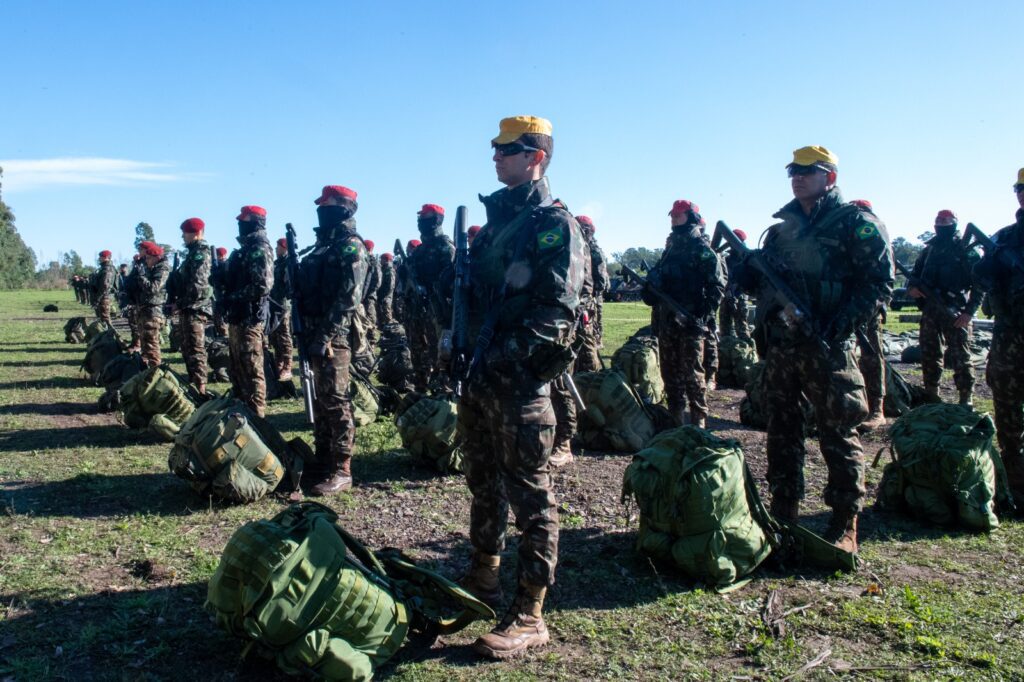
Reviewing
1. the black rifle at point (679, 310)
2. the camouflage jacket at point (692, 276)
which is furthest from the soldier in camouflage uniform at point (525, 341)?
the camouflage jacket at point (692, 276)

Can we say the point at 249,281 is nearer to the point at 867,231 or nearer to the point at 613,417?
the point at 613,417

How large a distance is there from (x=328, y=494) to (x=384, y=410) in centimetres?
363

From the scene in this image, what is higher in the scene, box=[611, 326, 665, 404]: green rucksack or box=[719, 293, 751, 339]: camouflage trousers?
box=[719, 293, 751, 339]: camouflage trousers

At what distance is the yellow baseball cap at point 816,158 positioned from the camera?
4.64 meters

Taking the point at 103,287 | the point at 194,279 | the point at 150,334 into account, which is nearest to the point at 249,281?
the point at 194,279

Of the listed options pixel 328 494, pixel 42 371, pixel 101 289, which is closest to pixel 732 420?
pixel 328 494

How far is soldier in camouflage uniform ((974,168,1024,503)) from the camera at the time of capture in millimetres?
5570

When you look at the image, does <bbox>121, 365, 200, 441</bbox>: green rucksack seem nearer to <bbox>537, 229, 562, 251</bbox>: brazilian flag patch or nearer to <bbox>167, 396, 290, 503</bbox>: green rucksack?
<bbox>167, 396, 290, 503</bbox>: green rucksack

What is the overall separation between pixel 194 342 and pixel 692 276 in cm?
693

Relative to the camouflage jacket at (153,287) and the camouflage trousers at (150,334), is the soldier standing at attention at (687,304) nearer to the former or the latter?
the camouflage jacket at (153,287)

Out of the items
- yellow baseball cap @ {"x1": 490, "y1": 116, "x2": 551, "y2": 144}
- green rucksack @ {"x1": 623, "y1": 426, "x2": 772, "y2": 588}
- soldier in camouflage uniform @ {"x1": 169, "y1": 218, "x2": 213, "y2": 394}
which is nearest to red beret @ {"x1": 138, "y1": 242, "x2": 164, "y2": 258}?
soldier in camouflage uniform @ {"x1": 169, "y1": 218, "x2": 213, "y2": 394}

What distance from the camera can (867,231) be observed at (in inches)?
175

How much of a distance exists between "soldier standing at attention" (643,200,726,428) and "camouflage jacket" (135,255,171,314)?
775 centimetres

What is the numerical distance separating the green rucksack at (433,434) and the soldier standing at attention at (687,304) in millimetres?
2725
